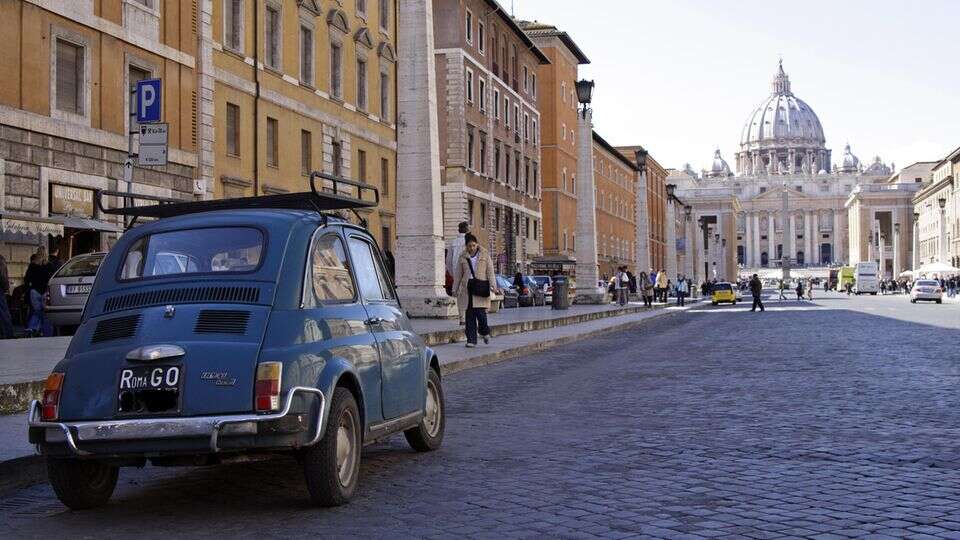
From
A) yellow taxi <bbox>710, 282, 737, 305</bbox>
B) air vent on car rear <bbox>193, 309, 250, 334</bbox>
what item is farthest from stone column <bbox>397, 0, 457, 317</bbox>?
yellow taxi <bbox>710, 282, 737, 305</bbox>

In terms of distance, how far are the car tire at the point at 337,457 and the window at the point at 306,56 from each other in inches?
1161

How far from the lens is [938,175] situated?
441 ft

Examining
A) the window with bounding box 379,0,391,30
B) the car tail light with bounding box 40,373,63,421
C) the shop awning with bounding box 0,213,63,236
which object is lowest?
the car tail light with bounding box 40,373,63,421

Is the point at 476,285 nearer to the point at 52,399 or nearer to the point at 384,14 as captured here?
the point at 52,399

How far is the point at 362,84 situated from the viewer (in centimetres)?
4041

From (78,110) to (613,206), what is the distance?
72407 millimetres

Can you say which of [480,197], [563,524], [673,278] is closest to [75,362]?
[563,524]

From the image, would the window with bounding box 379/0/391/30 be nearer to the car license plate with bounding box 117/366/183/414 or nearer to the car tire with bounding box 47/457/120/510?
the car tire with bounding box 47/457/120/510

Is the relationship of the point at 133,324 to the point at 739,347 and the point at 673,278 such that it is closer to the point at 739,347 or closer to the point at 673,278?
the point at 739,347

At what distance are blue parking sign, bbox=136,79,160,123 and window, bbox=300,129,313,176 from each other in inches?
784

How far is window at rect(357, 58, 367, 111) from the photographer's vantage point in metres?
40.0

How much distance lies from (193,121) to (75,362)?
2327 centimetres

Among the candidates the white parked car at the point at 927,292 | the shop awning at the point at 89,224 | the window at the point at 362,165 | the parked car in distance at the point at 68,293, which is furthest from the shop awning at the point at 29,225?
the white parked car at the point at 927,292

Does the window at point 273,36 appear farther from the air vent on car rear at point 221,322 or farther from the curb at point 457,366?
the air vent on car rear at point 221,322
